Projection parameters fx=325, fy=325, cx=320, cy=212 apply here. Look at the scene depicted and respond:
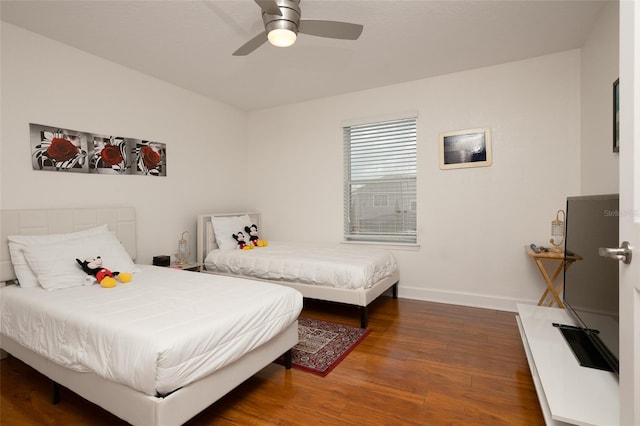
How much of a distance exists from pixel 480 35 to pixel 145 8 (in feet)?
9.07

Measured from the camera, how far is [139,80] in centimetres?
359

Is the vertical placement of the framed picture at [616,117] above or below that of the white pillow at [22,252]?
above

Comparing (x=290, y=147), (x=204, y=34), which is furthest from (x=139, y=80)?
(x=290, y=147)

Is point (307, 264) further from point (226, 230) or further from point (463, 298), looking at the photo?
point (463, 298)

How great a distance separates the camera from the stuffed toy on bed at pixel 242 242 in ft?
13.4

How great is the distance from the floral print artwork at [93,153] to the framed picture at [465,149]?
3316 millimetres

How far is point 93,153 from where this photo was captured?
3.18 metres

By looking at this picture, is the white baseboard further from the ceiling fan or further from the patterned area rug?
the ceiling fan

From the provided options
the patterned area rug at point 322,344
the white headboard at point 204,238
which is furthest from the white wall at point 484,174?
the white headboard at point 204,238

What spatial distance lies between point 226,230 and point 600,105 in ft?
13.0

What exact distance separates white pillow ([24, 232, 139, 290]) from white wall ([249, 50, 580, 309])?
2.52 meters

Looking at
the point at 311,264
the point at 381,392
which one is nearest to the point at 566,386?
the point at 381,392

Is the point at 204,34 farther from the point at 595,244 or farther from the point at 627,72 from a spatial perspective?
the point at 595,244

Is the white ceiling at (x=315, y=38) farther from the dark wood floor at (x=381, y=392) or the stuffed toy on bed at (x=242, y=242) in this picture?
the dark wood floor at (x=381, y=392)
